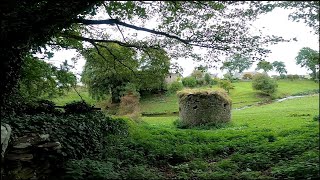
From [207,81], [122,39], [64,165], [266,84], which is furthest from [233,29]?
[207,81]

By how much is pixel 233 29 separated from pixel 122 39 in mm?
5178

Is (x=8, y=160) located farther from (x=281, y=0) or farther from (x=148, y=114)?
(x=148, y=114)

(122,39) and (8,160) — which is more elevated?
(122,39)

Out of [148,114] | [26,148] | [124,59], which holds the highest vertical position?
[124,59]

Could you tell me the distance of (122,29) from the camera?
1211 centimetres

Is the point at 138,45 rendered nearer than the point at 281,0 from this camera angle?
No

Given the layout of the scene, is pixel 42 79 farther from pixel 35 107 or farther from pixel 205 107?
pixel 205 107

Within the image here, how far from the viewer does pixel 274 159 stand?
27.7ft

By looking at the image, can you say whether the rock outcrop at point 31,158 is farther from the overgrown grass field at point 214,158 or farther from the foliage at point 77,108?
the foliage at point 77,108

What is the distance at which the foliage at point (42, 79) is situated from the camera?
10.9 m

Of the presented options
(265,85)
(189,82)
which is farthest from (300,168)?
(189,82)

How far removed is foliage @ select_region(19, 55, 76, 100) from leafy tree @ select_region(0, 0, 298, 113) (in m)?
1.24

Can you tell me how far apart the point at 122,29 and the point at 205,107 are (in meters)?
11.2

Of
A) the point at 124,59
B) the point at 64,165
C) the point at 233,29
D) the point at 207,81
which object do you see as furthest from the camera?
the point at 207,81
